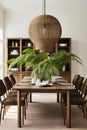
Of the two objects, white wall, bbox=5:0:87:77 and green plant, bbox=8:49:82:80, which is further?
white wall, bbox=5:0:87:77

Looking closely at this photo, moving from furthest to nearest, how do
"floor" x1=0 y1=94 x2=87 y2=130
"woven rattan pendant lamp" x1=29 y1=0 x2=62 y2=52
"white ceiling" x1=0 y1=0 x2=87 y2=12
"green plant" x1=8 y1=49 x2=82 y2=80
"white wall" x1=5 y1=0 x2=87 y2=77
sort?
"white wall" x1=5 y1=0 x2=87 y2=77
"white ceiling" x1=0 y1=0 x2=87 y2=12
"green plant" x1=8 y1=49 x2=82 y2=80
"woven rattan pendant lamp" x1=29 y1=0 x2=62 y2=52
"floor" x1=0 y1=94 x2=87 y2=130

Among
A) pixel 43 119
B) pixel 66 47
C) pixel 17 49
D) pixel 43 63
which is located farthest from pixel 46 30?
pixel 17 49

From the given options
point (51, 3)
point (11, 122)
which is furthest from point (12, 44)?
point (11, 122)

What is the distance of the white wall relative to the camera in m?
10.1

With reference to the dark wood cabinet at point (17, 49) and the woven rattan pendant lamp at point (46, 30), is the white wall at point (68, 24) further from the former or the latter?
the woven rattan pendant lamp at point (46, 30)

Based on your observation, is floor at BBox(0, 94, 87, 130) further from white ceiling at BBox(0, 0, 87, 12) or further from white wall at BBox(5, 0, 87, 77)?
white ceiling at BBox(0, 0, 87, 12)

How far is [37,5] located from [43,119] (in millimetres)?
5646

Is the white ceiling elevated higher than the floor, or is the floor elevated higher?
the white ceiling

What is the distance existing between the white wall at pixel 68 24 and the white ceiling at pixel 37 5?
0.04 m

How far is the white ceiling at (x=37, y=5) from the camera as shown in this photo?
32.4 ft

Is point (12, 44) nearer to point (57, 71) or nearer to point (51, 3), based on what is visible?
point (51, 3)

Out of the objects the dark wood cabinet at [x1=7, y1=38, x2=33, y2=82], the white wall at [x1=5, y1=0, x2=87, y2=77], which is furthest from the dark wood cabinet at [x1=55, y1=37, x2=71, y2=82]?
the dark wood cabinet at [x1=7, y1=38, x2=33, y2=82]

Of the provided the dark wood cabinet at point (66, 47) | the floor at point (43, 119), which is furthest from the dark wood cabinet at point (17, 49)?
the floor at point (43, 119)

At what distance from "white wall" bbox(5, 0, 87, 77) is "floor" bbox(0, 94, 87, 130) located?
3537 mm
